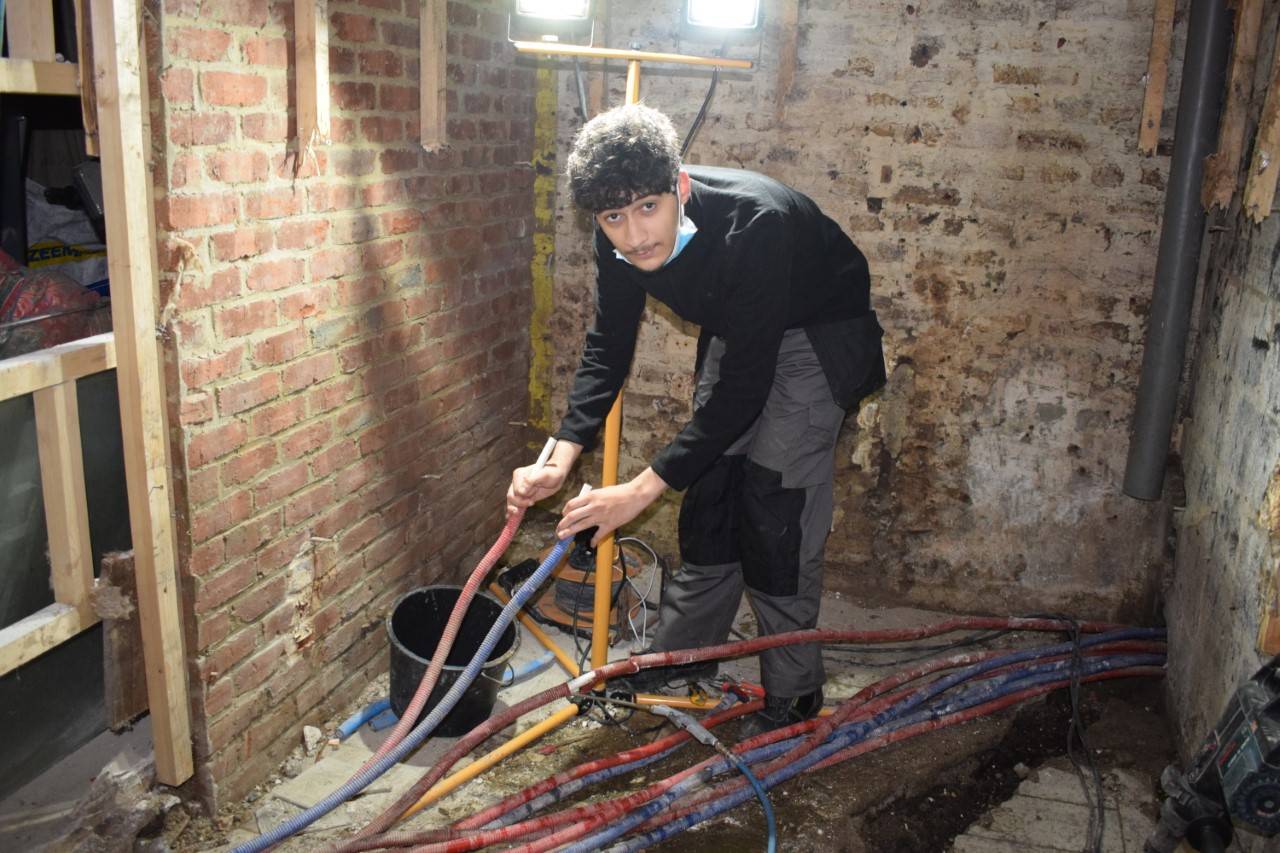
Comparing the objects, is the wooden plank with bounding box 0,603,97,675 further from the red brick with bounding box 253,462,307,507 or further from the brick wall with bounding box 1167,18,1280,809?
the brick wall with bounding box 1167,18,1280,809

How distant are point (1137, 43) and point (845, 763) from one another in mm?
2202

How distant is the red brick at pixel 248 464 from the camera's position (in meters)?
2.28

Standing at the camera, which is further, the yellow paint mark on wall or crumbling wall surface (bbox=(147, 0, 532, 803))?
the yellow paint mark on wall

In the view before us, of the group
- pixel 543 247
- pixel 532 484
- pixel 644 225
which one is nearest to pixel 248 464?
pixel 532 484

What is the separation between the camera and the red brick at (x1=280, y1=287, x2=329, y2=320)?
2398 millimetres

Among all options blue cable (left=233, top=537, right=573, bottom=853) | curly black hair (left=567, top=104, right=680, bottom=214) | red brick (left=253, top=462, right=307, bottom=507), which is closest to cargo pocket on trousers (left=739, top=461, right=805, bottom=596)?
blue cable (left=233, top=537, right=573, bottom=853)

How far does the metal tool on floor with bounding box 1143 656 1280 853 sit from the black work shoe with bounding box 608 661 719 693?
1.27 metres

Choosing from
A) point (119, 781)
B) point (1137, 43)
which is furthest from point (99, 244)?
point (1137, 43)

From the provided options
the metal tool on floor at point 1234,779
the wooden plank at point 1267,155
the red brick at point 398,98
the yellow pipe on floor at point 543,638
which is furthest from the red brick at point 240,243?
the wooden plank at point 1267,155

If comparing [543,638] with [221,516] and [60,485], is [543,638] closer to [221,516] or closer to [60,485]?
[221,516]

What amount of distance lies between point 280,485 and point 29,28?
1.05 m

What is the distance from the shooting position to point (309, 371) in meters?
2.51

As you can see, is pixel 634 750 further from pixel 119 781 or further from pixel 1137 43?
pixel 1137 43

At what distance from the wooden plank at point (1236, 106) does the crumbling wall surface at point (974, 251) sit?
0.20 meters
